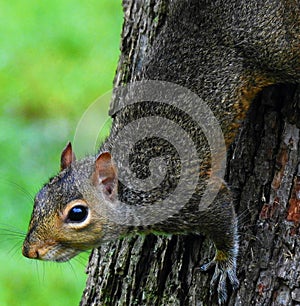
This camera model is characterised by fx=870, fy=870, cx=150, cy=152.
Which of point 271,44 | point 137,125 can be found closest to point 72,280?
point 137,125

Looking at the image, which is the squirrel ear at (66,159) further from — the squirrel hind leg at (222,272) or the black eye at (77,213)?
the squirrel hind leg at (222,272)

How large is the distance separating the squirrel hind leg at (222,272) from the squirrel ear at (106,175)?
50 cm

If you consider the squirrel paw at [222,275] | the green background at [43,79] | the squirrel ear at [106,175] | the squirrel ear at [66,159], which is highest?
the green background at [43,79]

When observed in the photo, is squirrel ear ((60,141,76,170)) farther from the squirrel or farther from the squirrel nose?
the squirrel nose

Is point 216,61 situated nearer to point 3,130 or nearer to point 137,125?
point 137,125

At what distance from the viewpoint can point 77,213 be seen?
132 inches

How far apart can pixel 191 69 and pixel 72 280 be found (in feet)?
6.07

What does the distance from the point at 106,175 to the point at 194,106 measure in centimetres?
45

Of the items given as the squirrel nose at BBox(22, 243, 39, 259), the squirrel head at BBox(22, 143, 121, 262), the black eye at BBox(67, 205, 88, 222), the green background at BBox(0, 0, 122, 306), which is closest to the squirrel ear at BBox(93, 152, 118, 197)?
the squirrel head at BBox(22, 143, 121, 262)

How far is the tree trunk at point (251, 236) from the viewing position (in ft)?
11.2

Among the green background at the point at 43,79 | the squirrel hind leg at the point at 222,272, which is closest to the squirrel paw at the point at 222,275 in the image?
the squirrel hind leg at the point at 222,272

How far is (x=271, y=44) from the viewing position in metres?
3.44

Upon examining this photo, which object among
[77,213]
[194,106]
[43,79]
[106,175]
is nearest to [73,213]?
[77,213]

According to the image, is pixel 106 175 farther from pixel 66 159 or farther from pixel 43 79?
pixel 43 79
